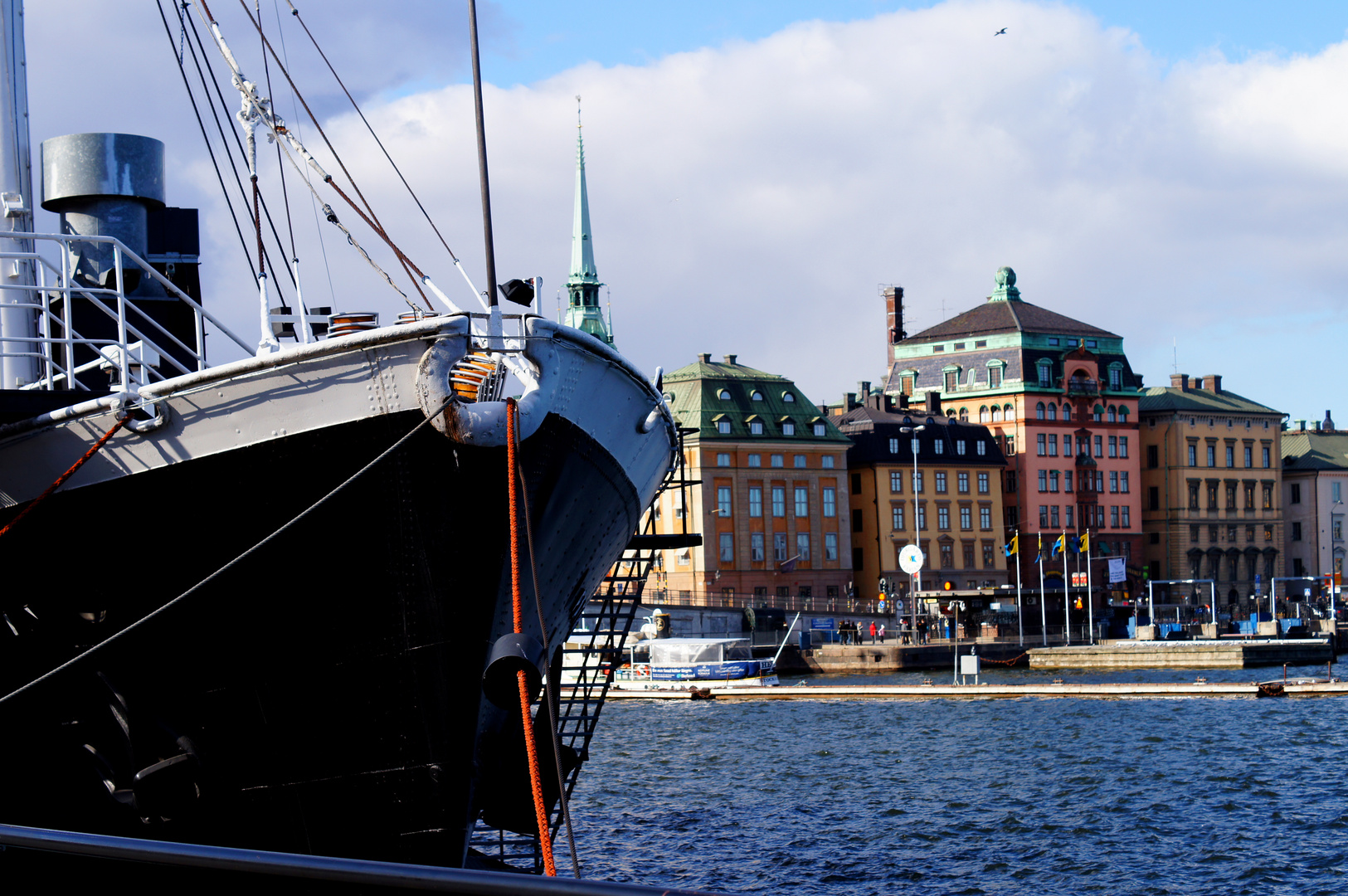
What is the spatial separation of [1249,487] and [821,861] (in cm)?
11372

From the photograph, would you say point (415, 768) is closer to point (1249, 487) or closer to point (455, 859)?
point (455, 859)

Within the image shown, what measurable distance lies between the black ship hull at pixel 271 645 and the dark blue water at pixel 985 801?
9718mm

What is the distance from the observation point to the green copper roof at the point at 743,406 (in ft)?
339

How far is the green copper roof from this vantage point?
103 metres

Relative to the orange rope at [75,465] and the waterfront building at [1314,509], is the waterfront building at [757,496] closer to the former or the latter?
the waterfront building at [1314,509]

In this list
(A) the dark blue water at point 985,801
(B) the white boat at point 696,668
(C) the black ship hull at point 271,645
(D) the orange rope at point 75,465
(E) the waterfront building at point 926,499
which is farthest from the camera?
(E) the waterfront building at point 926,499

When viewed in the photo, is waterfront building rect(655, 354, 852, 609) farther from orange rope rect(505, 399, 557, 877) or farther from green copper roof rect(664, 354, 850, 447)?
orange rope rect(505, 399, 557, 877)

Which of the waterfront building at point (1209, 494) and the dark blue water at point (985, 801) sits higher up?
the waterfront building at point (1209, 494)

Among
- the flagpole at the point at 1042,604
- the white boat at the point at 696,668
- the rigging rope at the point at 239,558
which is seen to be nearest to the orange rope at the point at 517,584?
the rigging rope at the point at 239,558

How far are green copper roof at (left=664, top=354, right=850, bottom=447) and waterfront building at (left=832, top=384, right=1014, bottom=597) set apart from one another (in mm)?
3962

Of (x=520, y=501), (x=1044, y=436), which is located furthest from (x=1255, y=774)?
(x=1044, y=436)

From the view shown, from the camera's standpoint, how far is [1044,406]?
381 ft

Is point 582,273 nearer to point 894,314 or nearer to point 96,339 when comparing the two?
point 894,314

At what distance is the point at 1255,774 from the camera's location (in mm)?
34094
